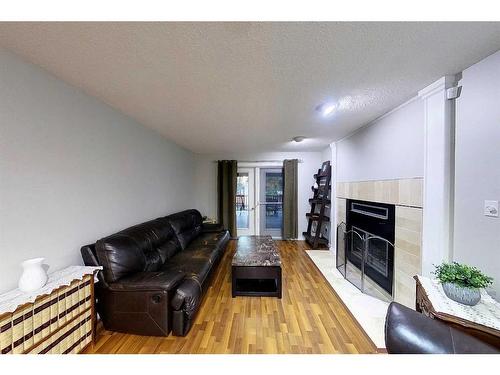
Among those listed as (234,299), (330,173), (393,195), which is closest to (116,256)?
(234,299)

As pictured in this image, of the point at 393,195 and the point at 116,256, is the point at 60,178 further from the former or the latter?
the point at 393,195

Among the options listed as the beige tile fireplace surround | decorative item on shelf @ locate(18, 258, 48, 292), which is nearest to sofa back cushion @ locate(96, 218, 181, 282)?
decorative item on shelf @ locate(18, 258, 48, 292)

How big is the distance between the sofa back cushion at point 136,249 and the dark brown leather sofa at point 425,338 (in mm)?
2043

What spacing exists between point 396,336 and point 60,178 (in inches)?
93.4

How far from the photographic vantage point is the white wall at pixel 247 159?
206 inches

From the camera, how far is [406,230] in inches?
81.0

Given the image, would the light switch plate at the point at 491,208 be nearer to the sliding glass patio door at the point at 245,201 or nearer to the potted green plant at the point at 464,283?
the potted green plant at the point at 464,283

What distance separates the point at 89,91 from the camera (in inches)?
73.1

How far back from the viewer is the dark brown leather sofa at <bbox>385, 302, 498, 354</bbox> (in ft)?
2.41

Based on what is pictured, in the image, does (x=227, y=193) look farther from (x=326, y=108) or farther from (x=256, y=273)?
(x=326, y=108)

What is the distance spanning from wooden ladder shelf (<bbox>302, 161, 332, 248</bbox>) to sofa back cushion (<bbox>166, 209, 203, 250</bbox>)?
8.40 feet

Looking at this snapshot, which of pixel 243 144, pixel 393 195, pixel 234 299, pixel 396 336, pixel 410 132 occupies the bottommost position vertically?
pixel 234 299

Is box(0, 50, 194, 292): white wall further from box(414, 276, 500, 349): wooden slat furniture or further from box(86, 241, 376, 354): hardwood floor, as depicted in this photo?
box(414, 276, 500, 349): wooden slat furniture
